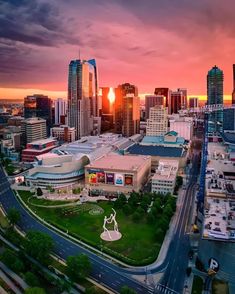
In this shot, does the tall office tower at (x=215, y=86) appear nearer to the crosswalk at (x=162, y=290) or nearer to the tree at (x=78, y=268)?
the crosswalk at (x=162, y=290)

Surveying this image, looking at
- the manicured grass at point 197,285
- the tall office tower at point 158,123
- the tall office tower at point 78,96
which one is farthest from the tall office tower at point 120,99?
the manicured grass at point 197,285

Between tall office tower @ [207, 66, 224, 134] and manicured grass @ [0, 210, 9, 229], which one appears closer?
manicured grass @ [0, 210, 9, 229]

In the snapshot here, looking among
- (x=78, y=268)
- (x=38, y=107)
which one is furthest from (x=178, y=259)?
(x=38, y=107)

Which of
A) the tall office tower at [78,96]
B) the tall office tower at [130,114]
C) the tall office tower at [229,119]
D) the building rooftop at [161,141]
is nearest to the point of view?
the building rooftop at [161,141]

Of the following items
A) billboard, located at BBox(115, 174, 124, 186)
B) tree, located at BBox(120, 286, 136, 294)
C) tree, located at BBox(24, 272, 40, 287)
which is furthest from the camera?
billboard, located at BBox(115, 174, 124, 186)

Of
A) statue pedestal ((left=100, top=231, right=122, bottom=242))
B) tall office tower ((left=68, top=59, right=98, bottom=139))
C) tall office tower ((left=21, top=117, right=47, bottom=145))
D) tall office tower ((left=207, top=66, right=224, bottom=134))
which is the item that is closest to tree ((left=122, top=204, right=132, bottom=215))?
statue pedestal ((left=100, top=231, right=122, bottom=242))

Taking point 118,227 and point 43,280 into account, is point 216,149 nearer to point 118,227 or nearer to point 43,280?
point 118,227

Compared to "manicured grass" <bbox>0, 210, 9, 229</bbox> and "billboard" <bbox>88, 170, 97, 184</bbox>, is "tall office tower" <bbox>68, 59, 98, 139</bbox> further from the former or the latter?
"manicured grass" <bbox>0, 210, 9, 229</bbox>
